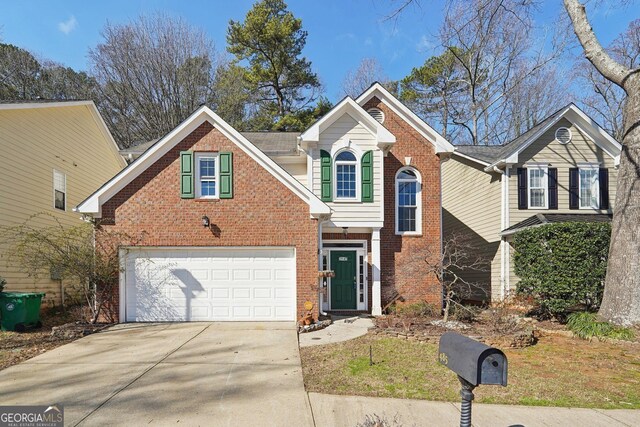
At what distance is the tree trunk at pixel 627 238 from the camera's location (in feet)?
31.6

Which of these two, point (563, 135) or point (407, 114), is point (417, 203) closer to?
point (407, 114)

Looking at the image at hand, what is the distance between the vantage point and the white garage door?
11094 millimetres

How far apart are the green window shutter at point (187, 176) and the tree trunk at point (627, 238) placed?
36.2ft

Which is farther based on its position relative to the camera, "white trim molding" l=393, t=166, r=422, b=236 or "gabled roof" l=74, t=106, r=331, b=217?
"white trim molding" l=393, t=166, r=422, b=236

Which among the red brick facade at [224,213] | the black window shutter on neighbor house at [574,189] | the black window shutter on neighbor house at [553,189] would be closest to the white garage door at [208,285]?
the red brick facade at [224,213]

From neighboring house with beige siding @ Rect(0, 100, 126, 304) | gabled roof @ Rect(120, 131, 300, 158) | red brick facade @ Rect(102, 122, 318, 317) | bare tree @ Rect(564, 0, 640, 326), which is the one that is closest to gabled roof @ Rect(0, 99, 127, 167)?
neighboring house with beige siding @ Rect(0, 100, 126, 304)

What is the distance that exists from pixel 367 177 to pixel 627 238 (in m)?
6.88

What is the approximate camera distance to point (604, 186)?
14.4 metres

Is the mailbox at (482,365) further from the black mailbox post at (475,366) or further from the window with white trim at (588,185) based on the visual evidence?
the window with white trim at (588,185)

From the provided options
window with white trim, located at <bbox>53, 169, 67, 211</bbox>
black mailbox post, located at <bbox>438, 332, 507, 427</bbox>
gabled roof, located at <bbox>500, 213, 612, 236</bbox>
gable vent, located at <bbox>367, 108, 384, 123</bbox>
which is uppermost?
gable vent, located at <bbox>367, 108, 384, 123</bbox>

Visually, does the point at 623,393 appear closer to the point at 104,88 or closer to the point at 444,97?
the point at 444,97

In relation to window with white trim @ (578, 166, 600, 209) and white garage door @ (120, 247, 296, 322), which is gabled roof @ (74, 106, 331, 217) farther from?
window with white trim @ (578, 166, 600, 209)

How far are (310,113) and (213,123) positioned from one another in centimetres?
1585

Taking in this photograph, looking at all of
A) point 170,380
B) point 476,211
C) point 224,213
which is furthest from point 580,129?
point 170,380
